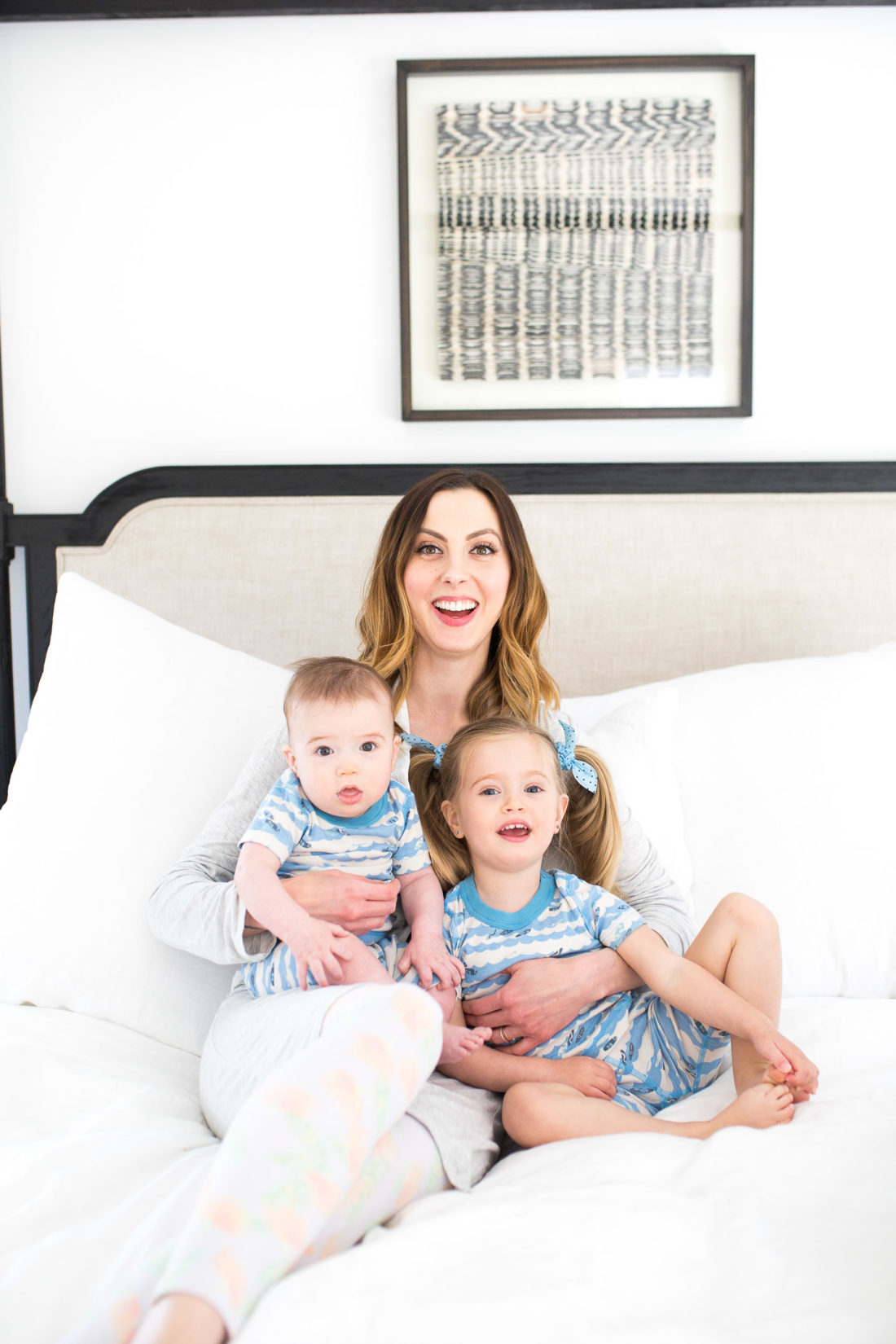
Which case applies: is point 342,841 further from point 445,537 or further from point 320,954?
point 445,537

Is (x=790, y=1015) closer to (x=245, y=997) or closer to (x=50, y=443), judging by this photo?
(x=245, y=997)

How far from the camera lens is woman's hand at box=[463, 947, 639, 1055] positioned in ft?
3.73

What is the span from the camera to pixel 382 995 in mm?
882

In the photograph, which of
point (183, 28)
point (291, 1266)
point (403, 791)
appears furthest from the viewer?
point (183, 28)

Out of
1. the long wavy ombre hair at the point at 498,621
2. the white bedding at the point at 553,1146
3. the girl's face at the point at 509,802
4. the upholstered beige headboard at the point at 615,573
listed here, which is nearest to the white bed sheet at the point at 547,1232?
the white bedding at the point at 553,1146

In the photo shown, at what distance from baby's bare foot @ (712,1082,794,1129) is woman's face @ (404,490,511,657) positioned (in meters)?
0.71

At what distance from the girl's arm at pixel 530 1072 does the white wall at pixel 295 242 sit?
1.30 metres

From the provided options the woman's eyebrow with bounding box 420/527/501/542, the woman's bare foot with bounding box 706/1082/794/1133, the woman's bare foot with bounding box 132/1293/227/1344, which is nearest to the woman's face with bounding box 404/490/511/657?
the woman's eyebrow with bounding box 420/527/501/542

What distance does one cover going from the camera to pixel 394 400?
204cm

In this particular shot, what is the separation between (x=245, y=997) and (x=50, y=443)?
55.7 inches

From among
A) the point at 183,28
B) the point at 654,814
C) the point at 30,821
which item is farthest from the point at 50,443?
the point at 654,814

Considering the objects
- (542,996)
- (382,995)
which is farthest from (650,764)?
(382,995)

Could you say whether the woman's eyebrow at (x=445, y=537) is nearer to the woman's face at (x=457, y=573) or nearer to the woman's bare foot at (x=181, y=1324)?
the woman's face at (x=457, y=573)

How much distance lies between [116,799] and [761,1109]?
2.97 feet
